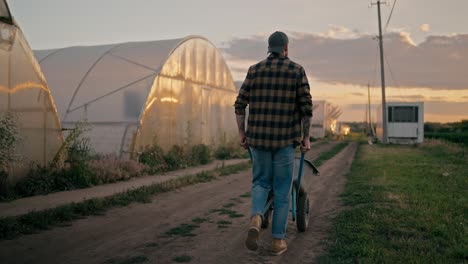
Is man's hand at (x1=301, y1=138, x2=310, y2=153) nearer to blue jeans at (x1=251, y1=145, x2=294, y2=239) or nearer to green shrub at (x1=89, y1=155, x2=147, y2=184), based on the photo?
blue jeans at (x1=251, y1=145, x2=294, y2=239)

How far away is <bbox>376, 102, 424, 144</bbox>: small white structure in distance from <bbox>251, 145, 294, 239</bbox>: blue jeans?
1154 inches

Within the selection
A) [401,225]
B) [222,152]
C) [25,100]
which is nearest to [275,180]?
[401,225]

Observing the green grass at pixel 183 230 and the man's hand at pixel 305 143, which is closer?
the man's hand at pixel 305 143

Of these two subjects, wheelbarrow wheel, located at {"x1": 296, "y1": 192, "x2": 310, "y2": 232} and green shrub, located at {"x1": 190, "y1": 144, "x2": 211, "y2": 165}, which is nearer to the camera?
wheelbarrow wheel, located at {"x1": 296, "y1": 192, "x2": 310, "y2": 232}

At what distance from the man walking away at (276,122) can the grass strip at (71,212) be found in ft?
10.6

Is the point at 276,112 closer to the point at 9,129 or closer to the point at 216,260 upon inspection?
the point at 216,260

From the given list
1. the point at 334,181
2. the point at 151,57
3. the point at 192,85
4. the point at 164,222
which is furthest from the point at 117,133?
the point at 164,222

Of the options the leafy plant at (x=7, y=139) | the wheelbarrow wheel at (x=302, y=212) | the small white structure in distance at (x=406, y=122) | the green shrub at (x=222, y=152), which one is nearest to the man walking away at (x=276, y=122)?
the wheelbarrow wheel at (x=302, y=212)

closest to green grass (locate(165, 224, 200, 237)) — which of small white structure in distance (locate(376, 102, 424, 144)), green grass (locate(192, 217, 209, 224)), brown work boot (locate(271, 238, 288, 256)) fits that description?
green grass (locate(192, 217, 209, 224))

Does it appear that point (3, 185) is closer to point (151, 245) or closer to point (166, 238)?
point (166, 238)

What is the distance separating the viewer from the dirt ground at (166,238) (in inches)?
200

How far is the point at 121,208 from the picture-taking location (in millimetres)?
8312

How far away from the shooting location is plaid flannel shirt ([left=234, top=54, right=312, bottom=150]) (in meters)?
→ 4.97

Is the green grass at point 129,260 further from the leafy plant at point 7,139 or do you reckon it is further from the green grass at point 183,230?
the leafy plant at point 7,139
